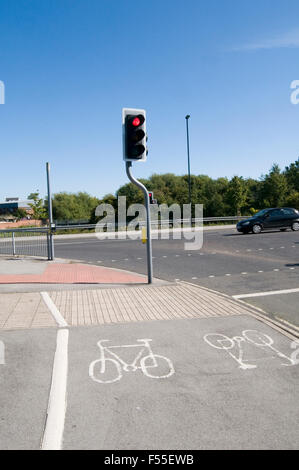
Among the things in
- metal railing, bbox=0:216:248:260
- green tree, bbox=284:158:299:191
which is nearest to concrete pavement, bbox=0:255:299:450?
metal railing, bbox=0:216:248:260

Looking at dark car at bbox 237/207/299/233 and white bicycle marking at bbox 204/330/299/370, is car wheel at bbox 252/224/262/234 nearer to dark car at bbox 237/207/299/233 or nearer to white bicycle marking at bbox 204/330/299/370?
dark car at bbox 237/207/299/233

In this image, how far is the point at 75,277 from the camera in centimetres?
1080

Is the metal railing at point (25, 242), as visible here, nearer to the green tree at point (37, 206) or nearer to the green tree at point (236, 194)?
the green tree at point (236, 194)

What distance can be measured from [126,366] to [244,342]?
1.90 m

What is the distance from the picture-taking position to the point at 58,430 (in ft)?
11.0

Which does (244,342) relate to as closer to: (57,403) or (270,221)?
(57,403)

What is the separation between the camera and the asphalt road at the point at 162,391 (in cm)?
325

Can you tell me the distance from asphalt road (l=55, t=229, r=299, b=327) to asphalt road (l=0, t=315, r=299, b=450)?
2088 mm

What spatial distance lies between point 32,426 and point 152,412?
3.76ft

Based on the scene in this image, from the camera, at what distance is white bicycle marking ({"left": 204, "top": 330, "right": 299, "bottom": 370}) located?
494 cm

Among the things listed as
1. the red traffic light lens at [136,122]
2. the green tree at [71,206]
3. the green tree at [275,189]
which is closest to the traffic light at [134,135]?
the red traffic light lens at [136,122]

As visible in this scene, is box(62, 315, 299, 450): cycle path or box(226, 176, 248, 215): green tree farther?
box(226, 176, 248, 215): green tree

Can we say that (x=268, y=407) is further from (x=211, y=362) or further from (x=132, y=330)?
(x=132, y=330)

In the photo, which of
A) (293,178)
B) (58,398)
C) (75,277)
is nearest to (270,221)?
(75,277)
